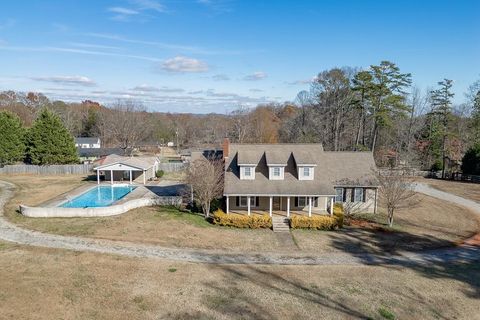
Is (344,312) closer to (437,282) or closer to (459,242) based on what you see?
(437,282)

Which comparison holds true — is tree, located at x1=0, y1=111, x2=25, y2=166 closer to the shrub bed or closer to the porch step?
the porch step

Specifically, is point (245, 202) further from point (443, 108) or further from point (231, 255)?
point (443, 108)

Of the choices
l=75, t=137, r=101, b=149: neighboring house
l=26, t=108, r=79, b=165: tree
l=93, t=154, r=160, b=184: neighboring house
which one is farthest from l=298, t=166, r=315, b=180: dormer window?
l=75, t=137, r=101, b=149: neighboring house

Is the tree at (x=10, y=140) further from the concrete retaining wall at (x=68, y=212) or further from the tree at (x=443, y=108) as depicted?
the tree at (x=443, y=108)

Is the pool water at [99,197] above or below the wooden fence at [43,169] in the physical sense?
below

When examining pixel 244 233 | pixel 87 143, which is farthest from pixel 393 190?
pixel 87 143

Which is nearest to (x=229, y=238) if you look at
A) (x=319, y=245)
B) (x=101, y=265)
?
(x=319, y=245)

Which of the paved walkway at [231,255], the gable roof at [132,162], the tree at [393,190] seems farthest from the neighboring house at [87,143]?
the tree at [393,190]
